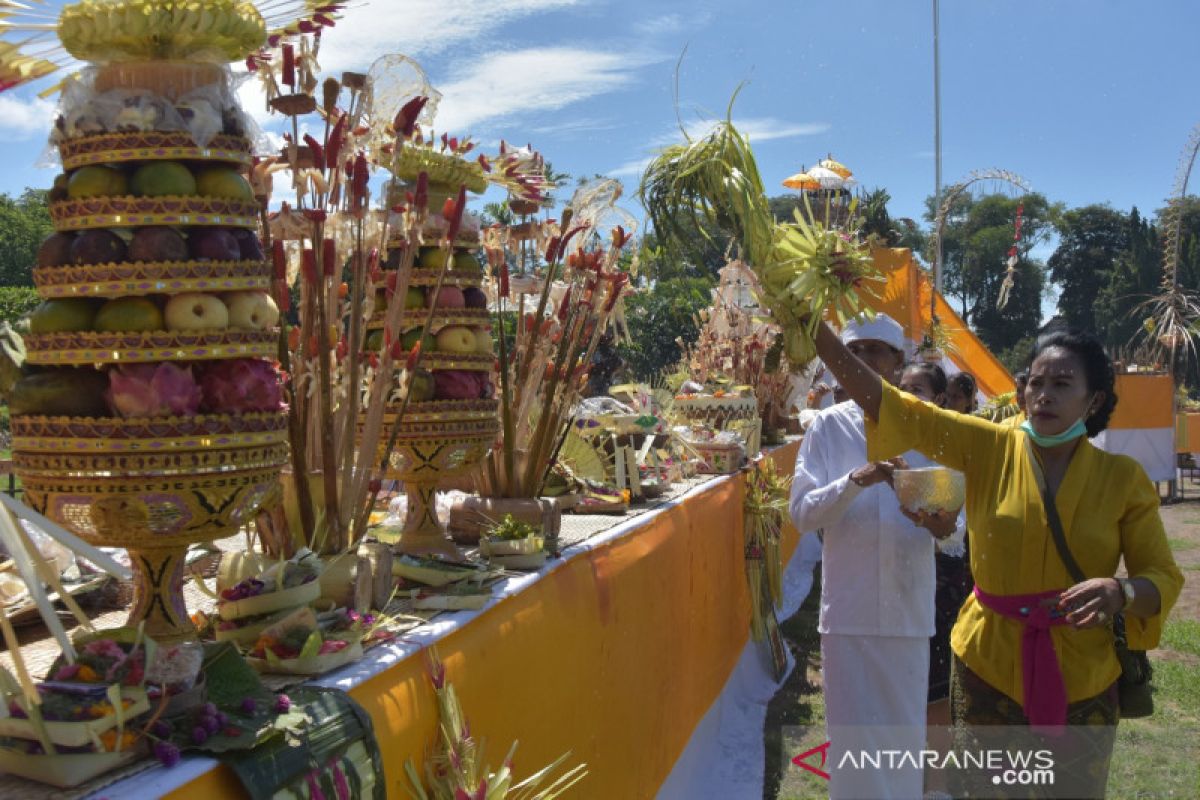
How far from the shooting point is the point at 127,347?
1.73 m

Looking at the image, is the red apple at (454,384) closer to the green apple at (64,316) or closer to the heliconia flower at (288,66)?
the heliconia flower at (288,66)

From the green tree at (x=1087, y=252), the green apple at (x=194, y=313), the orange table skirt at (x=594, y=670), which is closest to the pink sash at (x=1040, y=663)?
the orange table skirt at (x=594, y=670)

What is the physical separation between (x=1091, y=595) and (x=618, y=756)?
4.43ft

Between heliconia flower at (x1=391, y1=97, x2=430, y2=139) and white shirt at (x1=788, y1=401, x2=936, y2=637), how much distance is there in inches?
67.0

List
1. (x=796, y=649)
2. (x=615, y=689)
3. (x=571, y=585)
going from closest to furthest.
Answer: (x=571, y=585), (x=615, y=689), (x=796, y=649)

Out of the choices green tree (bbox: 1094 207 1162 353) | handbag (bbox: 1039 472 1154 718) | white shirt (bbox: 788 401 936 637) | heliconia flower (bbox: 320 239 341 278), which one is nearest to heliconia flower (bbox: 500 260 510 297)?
heliconia flower (bbox: 320 239 341 278)

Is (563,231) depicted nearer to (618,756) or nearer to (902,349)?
(902,349)

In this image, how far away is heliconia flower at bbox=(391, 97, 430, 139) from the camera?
2295mm

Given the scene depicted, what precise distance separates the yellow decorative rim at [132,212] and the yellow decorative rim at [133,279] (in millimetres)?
76

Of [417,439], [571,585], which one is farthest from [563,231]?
[571,585]

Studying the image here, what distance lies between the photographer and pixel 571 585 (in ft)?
8.98

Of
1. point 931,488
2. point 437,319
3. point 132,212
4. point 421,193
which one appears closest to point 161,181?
point 132,212

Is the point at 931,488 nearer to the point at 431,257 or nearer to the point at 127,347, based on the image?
the point at 431,257

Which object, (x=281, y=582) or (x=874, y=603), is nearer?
(x=281, y=582)
